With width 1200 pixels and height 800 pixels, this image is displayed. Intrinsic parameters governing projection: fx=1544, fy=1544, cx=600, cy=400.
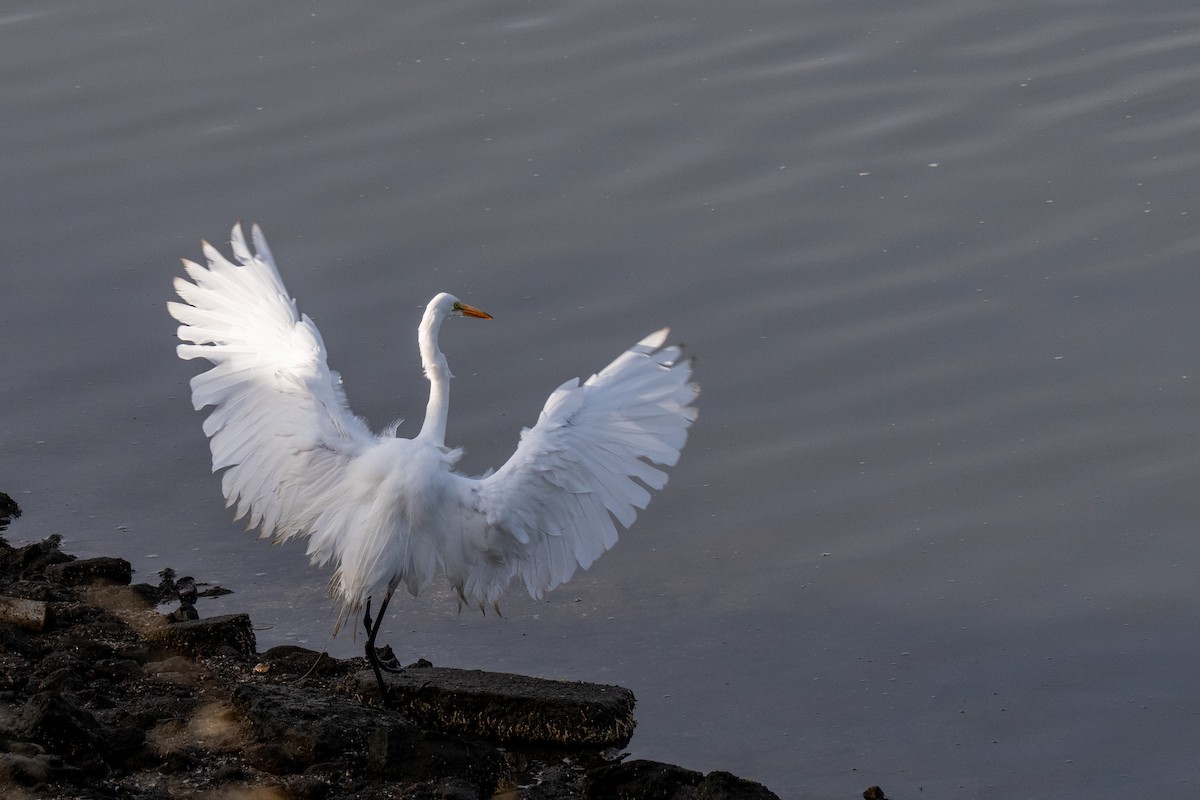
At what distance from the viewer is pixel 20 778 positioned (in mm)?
5918

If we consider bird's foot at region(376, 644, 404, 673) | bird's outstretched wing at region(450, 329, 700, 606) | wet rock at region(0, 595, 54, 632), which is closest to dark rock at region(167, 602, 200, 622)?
wet rock at region(0, 595, 54, 632)

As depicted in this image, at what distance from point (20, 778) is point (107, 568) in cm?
254

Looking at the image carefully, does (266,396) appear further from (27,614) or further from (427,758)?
(427,758)

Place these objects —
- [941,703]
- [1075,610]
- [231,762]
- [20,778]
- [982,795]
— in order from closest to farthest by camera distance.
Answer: [20,778] → [231,762] → [982,795] → [941,703] → [1075,610]

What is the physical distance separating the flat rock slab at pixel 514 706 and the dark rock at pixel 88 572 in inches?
67.1

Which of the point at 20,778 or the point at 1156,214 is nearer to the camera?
the point at 20,778

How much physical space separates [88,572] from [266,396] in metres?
1.88

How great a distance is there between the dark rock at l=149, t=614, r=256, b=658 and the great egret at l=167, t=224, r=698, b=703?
592 mm

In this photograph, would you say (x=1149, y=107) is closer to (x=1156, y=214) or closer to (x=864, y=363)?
(x=1156, y=214)

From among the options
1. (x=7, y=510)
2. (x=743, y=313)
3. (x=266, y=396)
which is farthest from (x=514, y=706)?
(x=743, y=313)

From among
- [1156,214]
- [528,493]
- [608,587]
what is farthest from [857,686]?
[1156,214]

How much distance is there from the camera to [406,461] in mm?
6898

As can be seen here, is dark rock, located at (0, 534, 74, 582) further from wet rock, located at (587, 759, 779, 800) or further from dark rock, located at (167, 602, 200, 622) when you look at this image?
wet rock, located at (587, 759, 779, 800)

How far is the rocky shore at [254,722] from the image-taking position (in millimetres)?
6250
